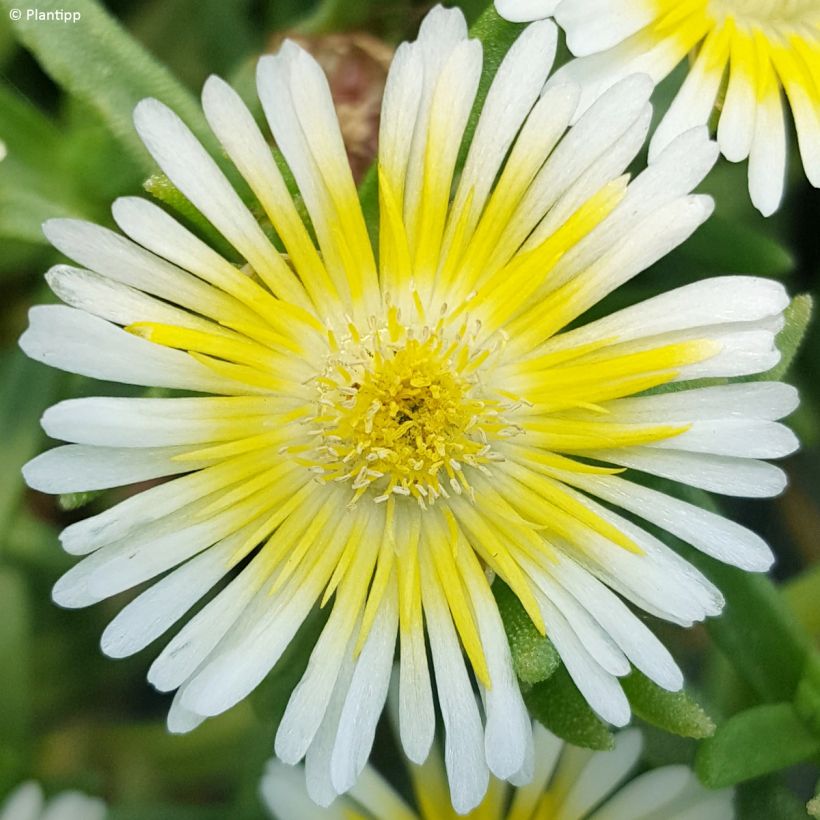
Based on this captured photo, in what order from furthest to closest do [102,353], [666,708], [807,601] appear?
[807,601], [666,708], [102,353]

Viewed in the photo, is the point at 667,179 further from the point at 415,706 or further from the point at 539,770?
the point at 539,770

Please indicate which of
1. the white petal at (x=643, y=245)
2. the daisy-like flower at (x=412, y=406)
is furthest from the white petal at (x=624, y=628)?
the white petal at (x=643, y=245)

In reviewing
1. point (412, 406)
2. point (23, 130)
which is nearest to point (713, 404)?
point (412, 406)

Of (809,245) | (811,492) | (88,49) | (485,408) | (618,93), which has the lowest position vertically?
(811,492)

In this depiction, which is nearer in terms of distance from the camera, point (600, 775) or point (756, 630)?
point (756, 630)

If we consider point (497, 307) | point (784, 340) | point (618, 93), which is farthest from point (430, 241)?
point (784, 340)

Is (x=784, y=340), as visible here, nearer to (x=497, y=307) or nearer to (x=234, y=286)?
(x=497, y=307)

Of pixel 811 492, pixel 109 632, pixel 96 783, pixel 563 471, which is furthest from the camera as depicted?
pixel 811 492

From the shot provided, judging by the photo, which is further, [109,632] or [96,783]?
[96,783]
